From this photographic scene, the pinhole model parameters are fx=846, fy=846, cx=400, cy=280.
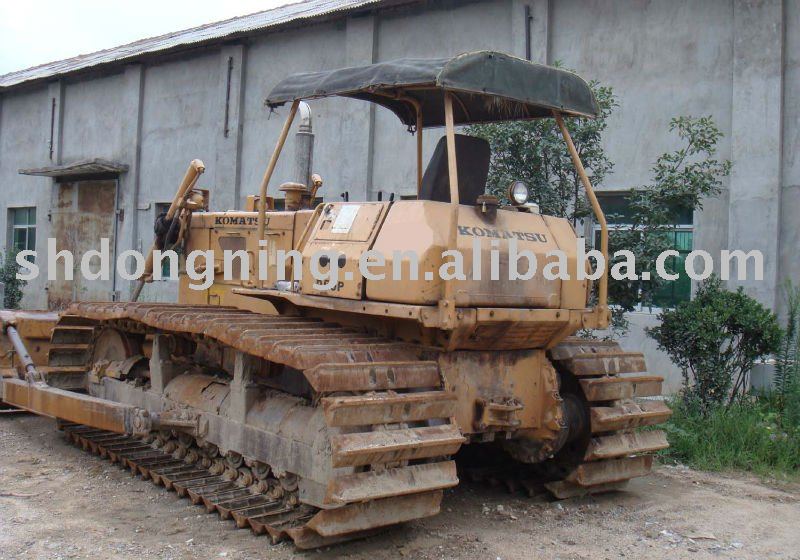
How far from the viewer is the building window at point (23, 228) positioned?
71.6 feet

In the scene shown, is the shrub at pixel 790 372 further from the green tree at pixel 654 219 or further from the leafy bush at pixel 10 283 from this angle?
the leafy bush at pixel 10 283

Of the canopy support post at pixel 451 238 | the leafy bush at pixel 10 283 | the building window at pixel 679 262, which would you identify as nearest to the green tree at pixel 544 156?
the building window at pixel 679 262

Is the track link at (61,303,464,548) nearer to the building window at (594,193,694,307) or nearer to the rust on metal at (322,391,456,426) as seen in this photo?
the rust on metal at (322,391,456,426)

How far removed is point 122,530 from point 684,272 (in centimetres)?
784

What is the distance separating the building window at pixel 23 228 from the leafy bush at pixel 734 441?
1834cm

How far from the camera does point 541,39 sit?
38.9 ft

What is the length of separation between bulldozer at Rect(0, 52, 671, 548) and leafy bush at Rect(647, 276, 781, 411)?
1.79 metres

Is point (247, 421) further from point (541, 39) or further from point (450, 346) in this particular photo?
point (541, 39)

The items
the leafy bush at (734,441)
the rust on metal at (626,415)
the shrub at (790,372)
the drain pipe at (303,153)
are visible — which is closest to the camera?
the rust on metal at (626,415)

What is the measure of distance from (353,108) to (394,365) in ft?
32.8

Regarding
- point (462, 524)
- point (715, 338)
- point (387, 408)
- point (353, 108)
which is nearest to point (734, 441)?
point (715, 338)

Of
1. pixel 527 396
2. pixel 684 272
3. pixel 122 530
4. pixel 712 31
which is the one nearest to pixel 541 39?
pixel 712 31

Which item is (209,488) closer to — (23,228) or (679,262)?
(679,262)

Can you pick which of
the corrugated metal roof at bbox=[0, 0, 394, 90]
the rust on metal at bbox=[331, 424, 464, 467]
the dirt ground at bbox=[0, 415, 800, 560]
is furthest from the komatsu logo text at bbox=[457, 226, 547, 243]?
the corrugated metal roof at bbox=[0, 0, 394, 90]
